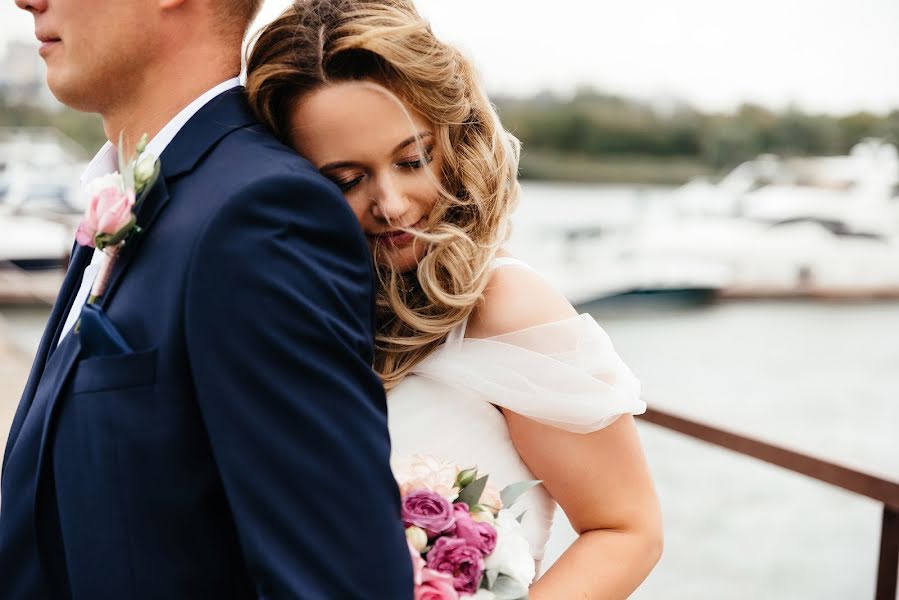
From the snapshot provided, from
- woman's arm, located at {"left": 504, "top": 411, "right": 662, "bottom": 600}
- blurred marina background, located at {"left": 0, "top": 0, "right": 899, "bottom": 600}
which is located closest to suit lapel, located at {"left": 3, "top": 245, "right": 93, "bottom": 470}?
woman's arm, located at {"left": 504, "top": 411, "right": 662, "bottom": 600}

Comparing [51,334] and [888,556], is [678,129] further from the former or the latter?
[51,334]

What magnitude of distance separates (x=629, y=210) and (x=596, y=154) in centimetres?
959

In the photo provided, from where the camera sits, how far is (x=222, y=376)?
89 centimetres

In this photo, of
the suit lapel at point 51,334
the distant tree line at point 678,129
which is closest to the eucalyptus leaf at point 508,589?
the suit lapel at point 51,334

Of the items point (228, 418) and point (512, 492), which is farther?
point (512, 492)

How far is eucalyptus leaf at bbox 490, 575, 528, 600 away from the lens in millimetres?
1227

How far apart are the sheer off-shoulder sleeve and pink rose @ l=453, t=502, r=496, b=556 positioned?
0.85 feet

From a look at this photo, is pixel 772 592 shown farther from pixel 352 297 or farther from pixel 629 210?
pixel 629 210

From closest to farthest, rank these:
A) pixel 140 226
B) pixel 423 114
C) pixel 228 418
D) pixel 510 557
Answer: pixel 228 418 < pixel 140 226 < pixel 510 557 < pixel 423 114

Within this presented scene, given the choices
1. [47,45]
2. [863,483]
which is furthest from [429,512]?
[863,483]

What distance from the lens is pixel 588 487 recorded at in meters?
1.44

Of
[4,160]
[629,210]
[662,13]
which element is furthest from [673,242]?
[4,160]

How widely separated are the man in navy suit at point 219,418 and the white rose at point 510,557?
0.98 feet

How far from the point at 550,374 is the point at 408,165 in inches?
16.6
